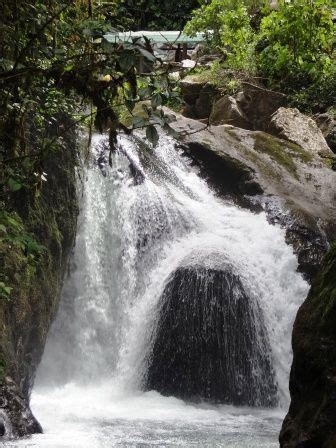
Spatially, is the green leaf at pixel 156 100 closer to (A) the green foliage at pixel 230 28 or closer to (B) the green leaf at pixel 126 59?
(B) the green leaf at pixel 126 59

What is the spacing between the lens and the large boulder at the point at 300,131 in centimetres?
1404

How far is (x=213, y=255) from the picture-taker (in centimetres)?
973

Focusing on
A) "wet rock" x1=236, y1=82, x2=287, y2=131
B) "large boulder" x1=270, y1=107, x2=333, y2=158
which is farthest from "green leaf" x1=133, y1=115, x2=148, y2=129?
"wet rock" x1=236, y1=82, x2=287, y2=131

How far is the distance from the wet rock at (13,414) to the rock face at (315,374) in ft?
8.37

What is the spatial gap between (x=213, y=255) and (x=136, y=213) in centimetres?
148

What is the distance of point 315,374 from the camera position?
3908 mm

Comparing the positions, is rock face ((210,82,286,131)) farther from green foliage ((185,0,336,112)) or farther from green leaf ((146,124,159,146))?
green leaf ((146,124,159,146))

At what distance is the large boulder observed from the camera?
553 inches

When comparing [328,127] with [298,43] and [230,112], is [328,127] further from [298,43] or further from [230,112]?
[298,43]

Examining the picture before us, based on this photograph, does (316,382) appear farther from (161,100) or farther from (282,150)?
(282,150)

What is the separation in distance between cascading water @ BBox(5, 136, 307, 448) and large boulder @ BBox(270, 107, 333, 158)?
3504mm

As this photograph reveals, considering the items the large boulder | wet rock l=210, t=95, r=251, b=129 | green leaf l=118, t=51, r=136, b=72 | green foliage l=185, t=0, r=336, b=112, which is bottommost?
green leaf l=118, t=51, r=136, b=72

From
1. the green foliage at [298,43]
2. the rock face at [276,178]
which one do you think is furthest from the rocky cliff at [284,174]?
the green foliage at [298,43]

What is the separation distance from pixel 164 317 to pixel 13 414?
3777 millimetres
